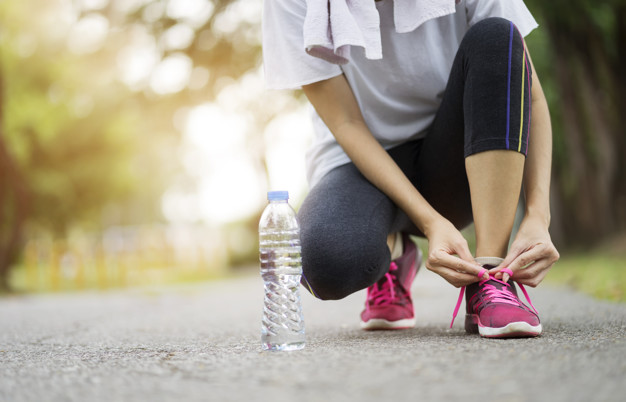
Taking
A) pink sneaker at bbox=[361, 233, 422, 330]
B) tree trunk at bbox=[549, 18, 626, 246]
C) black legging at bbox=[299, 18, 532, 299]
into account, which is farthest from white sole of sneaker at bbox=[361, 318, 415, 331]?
tree trunk at bbox=[549, 18, 626, 246]

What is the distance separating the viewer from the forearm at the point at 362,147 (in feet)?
6.93

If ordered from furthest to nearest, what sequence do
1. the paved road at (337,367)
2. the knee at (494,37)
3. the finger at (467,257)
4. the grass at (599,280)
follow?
the grass at (599,280)
the knee at (494,37)
the finger at (467,257)
the paved road at (337,367)

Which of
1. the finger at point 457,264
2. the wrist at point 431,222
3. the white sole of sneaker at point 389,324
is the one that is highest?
the wrist at point 431,222

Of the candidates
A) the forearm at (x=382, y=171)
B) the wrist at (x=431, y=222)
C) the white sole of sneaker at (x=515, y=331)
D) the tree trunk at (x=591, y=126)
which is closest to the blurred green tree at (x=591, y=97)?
the tree trunk at (x=591, y=126)

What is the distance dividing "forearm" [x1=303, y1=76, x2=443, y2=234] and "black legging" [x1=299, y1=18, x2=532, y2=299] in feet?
0.26

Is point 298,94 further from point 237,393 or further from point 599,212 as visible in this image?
point 237,393

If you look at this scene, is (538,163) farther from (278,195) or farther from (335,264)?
(278,195)

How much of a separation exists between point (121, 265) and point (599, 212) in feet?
27.2

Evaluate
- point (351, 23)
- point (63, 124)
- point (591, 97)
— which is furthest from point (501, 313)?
point (63, 124)

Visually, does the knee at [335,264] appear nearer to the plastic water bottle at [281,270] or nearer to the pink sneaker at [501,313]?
the plastic water bottle at [281,270]

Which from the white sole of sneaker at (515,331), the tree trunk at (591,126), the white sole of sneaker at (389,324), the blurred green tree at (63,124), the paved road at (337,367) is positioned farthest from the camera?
the blurred green tree at (63,124)

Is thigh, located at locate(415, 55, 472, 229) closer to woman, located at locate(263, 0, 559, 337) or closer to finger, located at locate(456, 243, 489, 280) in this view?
woman, located at locate(263, 0, 559, 337)

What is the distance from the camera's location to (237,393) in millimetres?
1310

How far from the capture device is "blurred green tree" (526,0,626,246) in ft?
23.6
